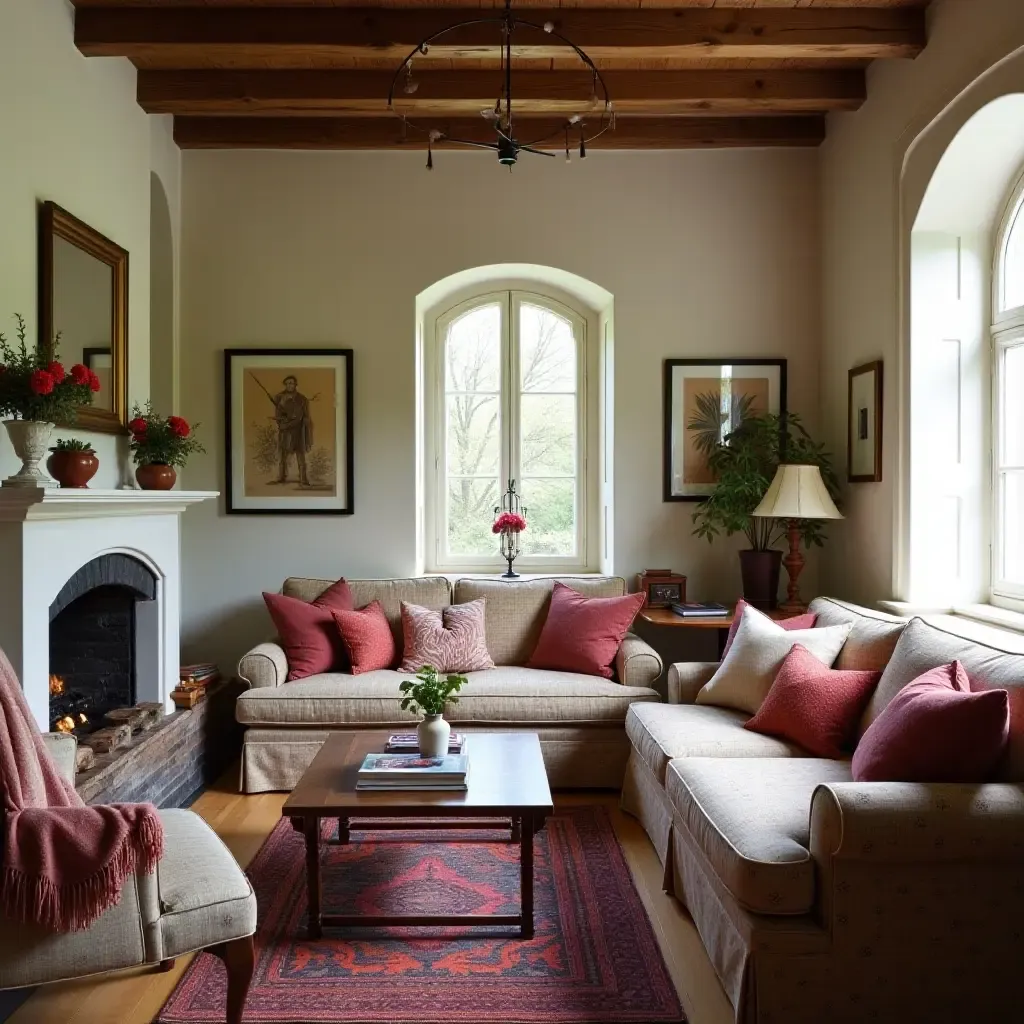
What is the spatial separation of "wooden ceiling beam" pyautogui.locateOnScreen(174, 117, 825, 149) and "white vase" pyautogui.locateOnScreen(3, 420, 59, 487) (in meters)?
2.57

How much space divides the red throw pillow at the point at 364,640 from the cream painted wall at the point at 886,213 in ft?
7.62

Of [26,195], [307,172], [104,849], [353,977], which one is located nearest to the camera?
[104,849]

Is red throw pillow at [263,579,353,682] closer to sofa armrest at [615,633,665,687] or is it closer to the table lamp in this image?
sofa armrest at [615,633,665,687]

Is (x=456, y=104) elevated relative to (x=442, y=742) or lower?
elevated

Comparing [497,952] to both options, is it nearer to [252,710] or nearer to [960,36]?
[252,710]

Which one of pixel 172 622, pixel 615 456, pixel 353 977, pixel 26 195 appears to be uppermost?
pixel 26 195

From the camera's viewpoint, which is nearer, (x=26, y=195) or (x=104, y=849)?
(x=104, y=849)

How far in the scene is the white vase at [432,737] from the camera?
3.26m

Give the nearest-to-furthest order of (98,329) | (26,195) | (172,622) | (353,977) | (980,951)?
(980,951) → (353,977) → (26,195) → (98,329) → (172,622)

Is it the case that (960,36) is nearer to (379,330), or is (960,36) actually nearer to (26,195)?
(379,330)

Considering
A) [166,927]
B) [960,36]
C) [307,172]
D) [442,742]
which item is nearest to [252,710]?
[442,742]

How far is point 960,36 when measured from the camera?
3682mm

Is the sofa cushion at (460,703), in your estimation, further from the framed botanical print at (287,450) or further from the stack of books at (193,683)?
the framed botanical print at (287,450)

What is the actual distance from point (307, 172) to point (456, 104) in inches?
42.7
